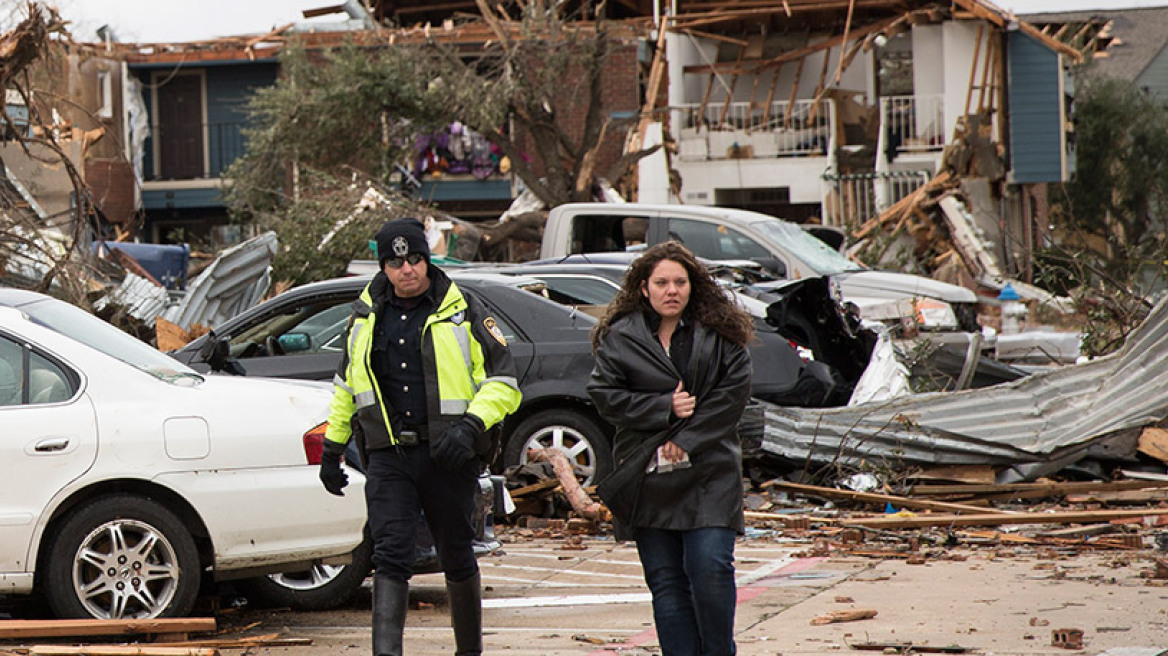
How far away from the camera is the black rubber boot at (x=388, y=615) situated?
18.8 feet

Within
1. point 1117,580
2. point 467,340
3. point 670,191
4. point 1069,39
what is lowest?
point 1117,580

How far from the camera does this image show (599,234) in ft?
59.7

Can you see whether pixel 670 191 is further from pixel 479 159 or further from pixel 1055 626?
pixel 1055 626

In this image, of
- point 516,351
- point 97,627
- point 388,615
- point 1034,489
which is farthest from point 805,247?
point 388,615

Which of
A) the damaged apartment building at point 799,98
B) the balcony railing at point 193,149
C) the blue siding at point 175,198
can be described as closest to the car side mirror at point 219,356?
the damaged apartment building at point 799,98

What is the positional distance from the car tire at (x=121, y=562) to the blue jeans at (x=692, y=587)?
230 cm

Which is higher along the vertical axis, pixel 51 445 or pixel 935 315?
pixel 935 315

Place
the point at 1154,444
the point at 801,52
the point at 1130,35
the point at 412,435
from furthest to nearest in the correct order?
the point at 1130,35 → the point at 801,52 → the point at 1154,444 → the point at 412,435

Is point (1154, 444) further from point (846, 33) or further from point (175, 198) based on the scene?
point (175, 198)

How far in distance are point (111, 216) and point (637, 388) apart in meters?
30.7

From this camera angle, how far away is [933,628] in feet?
22.1

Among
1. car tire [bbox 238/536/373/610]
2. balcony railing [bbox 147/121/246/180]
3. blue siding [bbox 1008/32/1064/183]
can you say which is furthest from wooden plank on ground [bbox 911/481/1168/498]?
balcony railing [bbox 147/121/246/180]

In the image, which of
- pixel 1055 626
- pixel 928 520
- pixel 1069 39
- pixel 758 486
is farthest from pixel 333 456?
pixel 1069 39

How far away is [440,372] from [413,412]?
18cm
